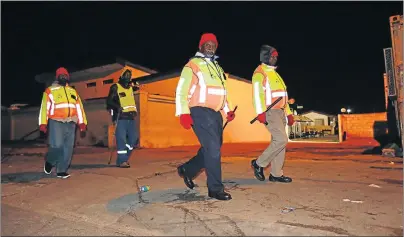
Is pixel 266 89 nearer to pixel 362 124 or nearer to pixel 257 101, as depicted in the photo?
pixel 257 101

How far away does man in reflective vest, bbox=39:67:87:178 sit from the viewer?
201 inches

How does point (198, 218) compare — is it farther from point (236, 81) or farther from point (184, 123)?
point (236, 81)

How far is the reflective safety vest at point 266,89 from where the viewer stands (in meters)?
4.32

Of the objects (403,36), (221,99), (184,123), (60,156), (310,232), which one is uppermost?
(403,36)

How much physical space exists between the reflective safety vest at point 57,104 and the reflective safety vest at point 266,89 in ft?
9.93

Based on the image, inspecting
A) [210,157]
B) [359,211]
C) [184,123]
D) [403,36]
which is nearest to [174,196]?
[210,157]

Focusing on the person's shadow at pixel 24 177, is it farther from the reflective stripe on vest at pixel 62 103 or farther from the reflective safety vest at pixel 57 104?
the reflective stripe on vest at pixel 62 103

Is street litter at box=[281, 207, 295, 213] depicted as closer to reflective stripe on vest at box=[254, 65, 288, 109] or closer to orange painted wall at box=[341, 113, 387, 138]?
reflective stripe on vest at box=[254, 65, 288, 109]

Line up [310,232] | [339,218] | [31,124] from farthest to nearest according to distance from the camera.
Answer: [31,124], [339,218], [310,232]

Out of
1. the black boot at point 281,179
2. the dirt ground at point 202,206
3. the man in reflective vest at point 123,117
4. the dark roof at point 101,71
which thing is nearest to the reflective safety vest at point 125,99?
the man in reflective vest at point 123,117

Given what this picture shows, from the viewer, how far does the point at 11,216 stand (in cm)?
297

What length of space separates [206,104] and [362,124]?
20024 millimetres

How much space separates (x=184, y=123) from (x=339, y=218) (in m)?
1.68

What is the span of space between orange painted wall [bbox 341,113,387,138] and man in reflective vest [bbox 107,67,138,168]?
681 inches
